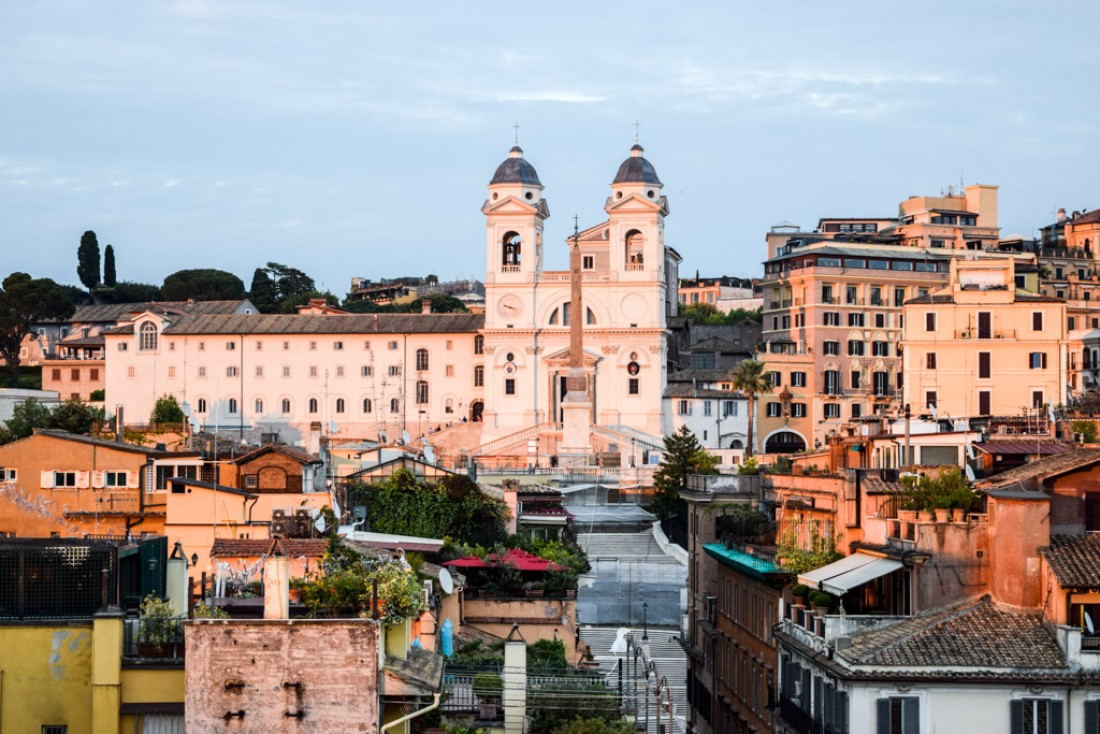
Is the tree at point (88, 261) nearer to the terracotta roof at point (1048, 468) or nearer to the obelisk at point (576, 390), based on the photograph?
the obelisk at point (576, 390)

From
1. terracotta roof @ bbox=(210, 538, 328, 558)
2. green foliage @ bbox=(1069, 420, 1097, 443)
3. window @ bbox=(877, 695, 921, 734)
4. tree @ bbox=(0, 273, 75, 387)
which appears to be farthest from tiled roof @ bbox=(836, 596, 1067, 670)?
tree @ bbox=(0, 273, 75, 387)

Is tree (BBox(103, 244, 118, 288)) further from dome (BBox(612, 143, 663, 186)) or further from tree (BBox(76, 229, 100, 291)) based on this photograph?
dome (BBox(612, 143, 663, 186))

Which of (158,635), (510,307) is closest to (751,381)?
(510,307)

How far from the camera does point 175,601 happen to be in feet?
80.1

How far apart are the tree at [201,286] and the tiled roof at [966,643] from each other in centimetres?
14555

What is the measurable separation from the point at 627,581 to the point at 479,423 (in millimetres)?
51540

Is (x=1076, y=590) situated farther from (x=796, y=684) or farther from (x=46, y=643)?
(x=46, y=643)

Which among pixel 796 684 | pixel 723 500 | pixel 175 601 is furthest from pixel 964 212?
pixel 175 601

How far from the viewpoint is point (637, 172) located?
399 ft

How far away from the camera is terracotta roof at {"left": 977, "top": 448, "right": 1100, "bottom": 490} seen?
101 feet

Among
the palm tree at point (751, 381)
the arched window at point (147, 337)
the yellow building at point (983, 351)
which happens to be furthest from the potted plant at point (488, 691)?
the arched window at point (147, 337)

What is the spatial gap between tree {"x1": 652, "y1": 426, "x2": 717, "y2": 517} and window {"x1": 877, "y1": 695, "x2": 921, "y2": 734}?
58620 mm

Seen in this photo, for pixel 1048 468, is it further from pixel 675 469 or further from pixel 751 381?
pixel 751 381

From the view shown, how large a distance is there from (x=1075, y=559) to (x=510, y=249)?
95.4 m
